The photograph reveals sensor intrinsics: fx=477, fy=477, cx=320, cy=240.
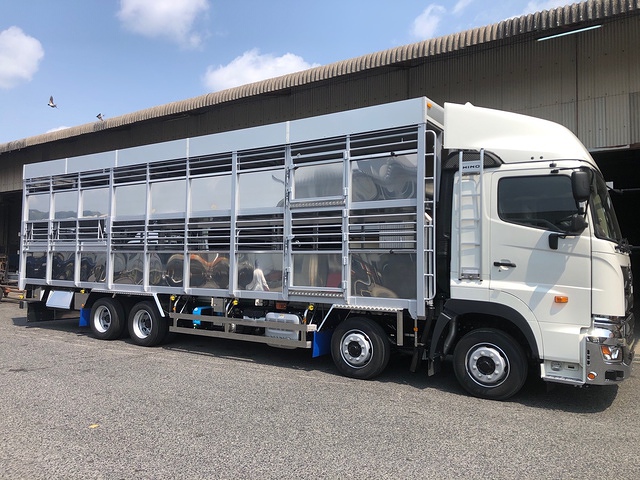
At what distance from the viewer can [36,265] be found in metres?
10.4

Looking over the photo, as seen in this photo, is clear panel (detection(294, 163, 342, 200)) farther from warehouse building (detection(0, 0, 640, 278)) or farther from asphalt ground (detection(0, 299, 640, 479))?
warehouse building (detection(0, 0, 640, 278))

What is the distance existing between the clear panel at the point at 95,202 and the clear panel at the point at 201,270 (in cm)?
207

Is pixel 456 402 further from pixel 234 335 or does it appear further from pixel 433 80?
pixel 433 80

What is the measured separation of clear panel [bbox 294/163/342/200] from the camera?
6.66 meters

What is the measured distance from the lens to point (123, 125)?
14.8 meters

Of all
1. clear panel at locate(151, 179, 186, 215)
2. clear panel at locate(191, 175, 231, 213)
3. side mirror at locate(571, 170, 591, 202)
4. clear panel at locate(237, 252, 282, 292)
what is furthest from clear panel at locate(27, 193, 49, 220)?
side mirror at locate(571, 170, 591, 202)

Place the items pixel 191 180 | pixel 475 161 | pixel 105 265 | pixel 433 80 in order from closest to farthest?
pixel 475 161
pixel 191 180
pixel 105 265
pixel 433 80

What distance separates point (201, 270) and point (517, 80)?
6.79 metres

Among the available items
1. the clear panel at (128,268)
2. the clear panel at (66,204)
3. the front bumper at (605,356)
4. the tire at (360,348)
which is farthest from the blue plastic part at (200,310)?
the front bumper at (605,356)

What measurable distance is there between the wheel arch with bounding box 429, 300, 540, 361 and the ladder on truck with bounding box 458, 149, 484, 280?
0.36m

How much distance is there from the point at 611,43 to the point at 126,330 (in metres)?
10.3

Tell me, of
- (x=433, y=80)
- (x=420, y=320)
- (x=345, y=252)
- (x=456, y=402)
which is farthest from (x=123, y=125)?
(x=456, y=402)

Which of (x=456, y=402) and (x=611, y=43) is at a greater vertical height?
(x=611, y=43)

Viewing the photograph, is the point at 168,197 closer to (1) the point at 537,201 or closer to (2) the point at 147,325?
(2) the point at 147,325
